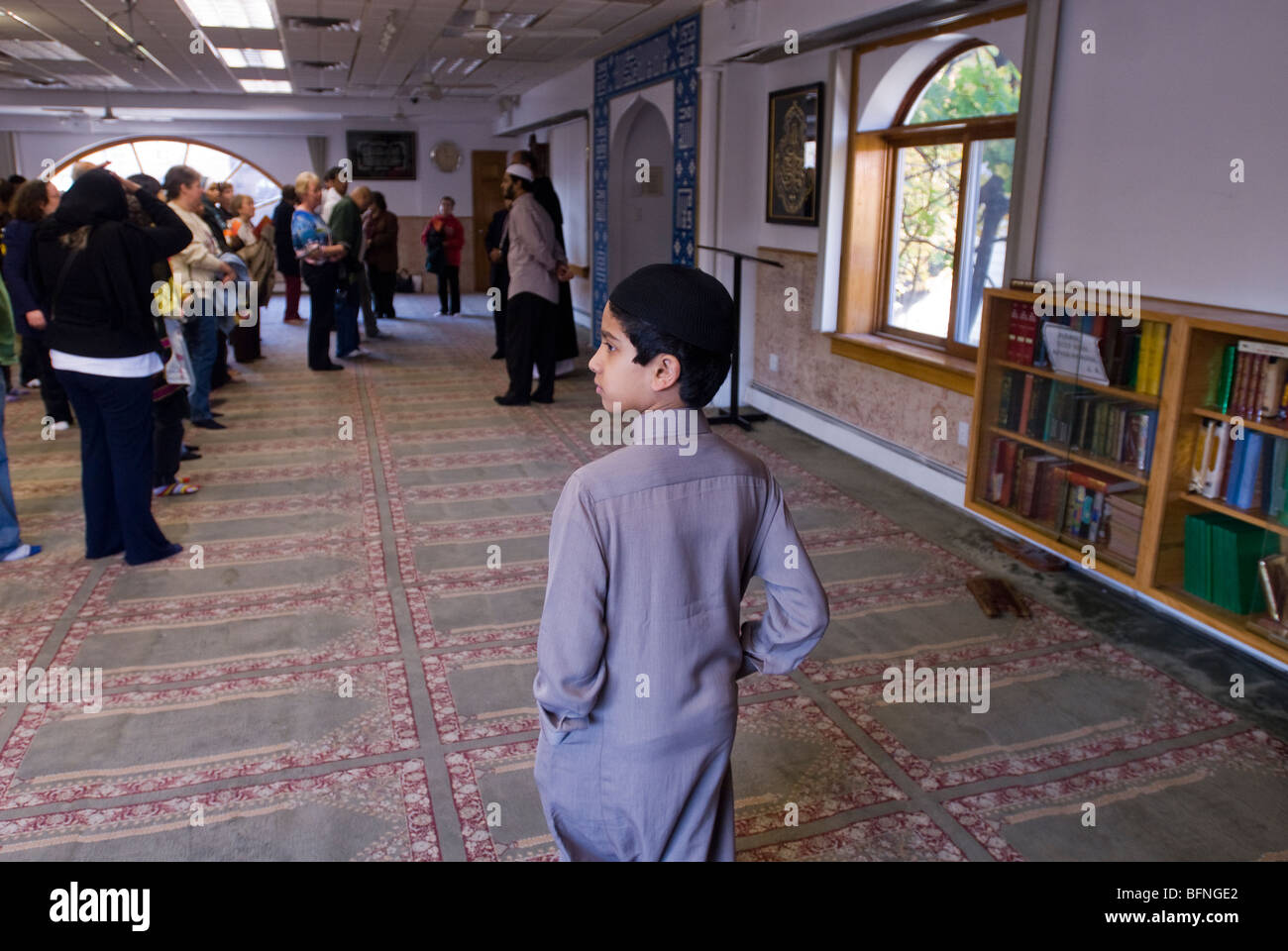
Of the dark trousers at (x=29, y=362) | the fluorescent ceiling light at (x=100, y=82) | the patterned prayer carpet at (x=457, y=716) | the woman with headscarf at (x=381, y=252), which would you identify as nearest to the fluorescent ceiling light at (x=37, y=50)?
the fluorescent ceiling light at (x=100, y=82)

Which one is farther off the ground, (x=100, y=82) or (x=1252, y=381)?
(x=100, y=82)

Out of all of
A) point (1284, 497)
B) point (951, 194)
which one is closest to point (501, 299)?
point (951, 194)

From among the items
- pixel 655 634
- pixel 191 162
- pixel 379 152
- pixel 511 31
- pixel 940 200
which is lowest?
pixel 655 634

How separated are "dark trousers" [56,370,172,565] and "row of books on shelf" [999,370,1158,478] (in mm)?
3734

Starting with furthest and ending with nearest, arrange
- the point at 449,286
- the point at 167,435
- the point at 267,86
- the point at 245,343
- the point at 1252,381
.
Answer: the point at 449,286
the point at 267,86
the point at 245,343
the point at 167,435
the point at 1252,381

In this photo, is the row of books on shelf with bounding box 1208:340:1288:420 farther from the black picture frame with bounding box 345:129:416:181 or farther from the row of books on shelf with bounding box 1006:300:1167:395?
the black picture frame with bounding box 345:129:416:181

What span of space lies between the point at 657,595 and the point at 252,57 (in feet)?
37.7

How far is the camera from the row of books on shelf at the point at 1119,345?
12.2 feet

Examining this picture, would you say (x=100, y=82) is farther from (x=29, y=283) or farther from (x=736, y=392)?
(x=736, y=392)

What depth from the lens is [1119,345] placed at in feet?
12.7

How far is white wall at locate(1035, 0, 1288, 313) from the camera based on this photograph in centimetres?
353

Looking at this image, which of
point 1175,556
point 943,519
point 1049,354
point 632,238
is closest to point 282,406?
point 632,238

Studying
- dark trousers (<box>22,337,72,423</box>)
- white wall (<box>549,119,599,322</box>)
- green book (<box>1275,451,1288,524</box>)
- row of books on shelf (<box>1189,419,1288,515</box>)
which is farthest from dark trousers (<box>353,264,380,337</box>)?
green book (<box>1275,451,1288,524</box>)

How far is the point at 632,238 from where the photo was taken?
10.3 m
